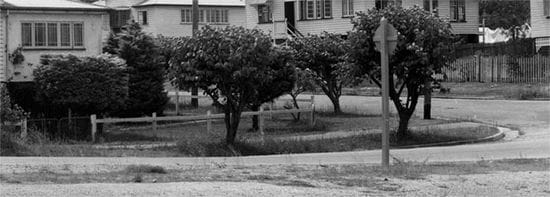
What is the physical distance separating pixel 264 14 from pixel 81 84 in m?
33.4

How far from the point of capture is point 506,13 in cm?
7531

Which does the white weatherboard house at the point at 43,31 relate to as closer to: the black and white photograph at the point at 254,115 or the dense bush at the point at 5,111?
the black and white photograph at the point at 254,115

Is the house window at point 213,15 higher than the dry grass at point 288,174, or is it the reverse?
the house window at point 213,15

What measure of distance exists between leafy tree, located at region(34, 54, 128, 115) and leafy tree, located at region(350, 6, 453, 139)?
9051 millimetres

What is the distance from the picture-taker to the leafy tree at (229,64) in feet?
68.5

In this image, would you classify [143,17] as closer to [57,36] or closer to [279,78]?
[57,36]

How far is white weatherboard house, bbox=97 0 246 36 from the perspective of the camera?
2554 inches

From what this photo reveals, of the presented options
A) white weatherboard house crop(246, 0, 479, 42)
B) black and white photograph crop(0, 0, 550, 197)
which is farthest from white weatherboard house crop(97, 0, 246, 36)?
black and white photograph crop(0, 0, 550, 197)

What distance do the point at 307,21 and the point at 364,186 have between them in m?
46.1

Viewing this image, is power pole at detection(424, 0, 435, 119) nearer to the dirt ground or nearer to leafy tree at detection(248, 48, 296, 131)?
leafy tree at detection(248, 48, 296, 131)

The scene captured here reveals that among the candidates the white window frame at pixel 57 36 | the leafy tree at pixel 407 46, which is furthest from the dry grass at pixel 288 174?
the white window frame at pixel 57 36

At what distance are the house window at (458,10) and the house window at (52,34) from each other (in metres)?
31.2

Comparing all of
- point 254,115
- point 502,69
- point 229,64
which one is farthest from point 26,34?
point 502,69

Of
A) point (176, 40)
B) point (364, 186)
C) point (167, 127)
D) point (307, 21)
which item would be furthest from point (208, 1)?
point (364, 186)
